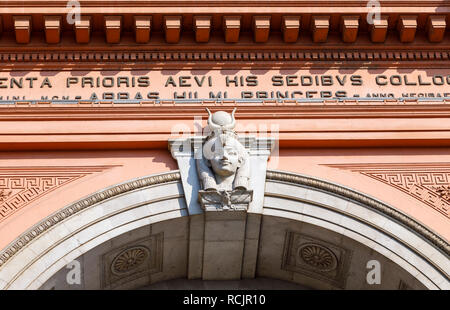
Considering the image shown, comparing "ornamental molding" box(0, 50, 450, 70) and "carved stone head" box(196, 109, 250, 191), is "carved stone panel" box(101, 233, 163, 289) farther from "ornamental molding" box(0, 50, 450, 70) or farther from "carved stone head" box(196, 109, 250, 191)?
"ornamental molding" box(0, 50, 450, 70)

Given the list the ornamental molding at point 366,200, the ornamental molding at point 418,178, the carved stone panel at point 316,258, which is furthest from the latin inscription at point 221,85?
the carved stone panel at point 316,258

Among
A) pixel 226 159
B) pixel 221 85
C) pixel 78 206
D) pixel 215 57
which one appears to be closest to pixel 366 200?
pixel 226 159

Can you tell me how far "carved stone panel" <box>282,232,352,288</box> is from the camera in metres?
12.0

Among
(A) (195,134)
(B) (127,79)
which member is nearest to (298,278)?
(A) (195,134)

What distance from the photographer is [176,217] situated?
37.9 ft

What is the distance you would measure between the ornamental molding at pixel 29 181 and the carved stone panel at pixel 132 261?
1.08m

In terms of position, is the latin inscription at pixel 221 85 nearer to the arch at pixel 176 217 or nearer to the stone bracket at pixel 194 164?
the stone bracket at pixel 194 164

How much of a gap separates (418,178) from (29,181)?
502 cm

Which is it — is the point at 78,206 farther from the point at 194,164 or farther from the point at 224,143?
the point at 224,143

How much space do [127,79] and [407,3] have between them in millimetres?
4054

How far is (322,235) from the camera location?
465 inches

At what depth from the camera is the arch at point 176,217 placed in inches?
437

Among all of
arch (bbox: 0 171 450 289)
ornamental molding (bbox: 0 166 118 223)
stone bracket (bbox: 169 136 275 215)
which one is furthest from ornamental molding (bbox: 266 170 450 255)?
ornamental molding (bbox: 0 166 118 223)
